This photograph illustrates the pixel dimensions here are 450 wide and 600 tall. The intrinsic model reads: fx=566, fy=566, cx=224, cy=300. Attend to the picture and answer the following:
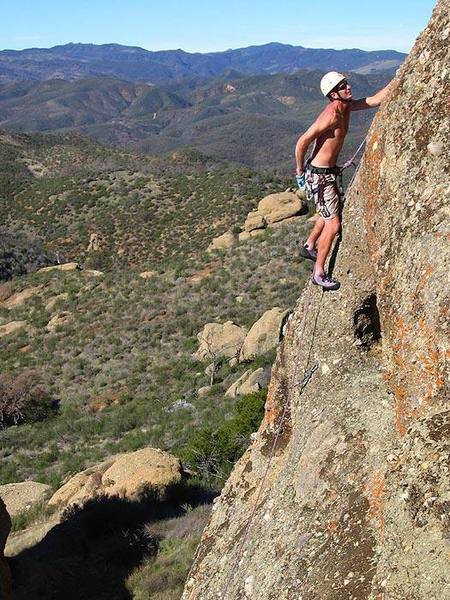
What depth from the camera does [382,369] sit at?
18.8ft

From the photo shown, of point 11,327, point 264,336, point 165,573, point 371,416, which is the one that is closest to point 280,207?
point 264,336

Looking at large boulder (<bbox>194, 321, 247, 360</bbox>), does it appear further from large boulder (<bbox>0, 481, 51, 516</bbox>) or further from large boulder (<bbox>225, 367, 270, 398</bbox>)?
large boulder (<bbox>0, 481, 51, 516</bbox>)

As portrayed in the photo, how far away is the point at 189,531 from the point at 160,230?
4446cm

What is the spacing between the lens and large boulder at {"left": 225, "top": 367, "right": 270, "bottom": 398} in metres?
18.8

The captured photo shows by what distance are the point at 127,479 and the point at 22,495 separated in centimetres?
431

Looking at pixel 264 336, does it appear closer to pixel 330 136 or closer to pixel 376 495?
pixel 330 136

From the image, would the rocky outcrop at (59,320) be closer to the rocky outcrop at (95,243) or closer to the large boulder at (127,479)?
the large boulder at (127,479)

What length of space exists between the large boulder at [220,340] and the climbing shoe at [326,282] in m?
17.5

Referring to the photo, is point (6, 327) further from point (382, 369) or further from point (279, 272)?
point (382, 369)

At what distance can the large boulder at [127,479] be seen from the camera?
1307 centimetres

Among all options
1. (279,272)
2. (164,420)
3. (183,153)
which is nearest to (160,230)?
(279,272)

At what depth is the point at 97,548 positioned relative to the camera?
11.0 m

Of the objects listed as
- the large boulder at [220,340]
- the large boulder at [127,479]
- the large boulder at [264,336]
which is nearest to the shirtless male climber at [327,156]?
the large boulder at [127,479]

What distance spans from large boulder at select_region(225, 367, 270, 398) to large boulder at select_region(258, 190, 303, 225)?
18886 millimetres
